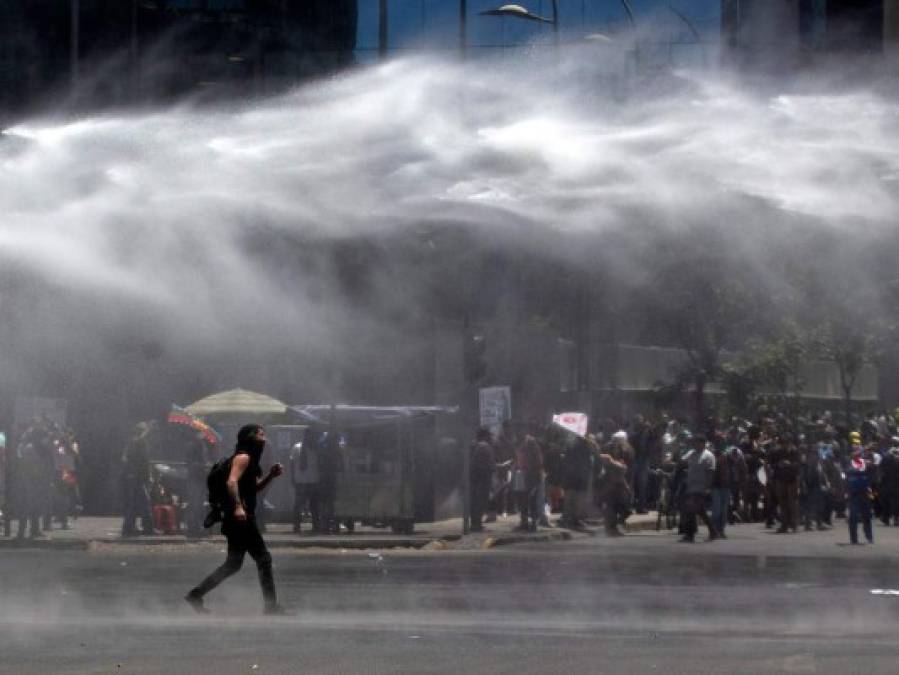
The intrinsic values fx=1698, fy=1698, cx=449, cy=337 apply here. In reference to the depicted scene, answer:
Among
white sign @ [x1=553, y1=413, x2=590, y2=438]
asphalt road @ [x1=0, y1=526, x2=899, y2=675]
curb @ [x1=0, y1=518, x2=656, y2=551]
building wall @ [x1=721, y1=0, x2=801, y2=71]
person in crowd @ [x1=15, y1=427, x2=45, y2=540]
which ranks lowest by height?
asphalt road @ [x1=0, y1=526, x2=899, y2=675]

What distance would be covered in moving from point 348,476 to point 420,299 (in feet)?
24.9

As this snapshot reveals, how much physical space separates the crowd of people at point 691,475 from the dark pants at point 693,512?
15mm

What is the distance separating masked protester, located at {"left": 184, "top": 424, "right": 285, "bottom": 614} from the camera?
1307 centimetres

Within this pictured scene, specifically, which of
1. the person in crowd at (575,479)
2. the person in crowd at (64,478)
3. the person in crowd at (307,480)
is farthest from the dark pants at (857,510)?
Answer: the person in crowd at (64,478)

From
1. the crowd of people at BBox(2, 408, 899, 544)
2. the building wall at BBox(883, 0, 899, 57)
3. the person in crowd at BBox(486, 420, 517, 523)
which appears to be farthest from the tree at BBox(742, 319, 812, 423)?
the person in crowd at BBox(486, 420, 517, 523)

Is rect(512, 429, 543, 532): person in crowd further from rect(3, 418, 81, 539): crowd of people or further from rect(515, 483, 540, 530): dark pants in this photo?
rect(3, 418, 81, 539): crowd of people

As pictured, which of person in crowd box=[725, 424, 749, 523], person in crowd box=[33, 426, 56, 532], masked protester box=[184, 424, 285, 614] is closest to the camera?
masked protester box=[184, 424, 285, 614]

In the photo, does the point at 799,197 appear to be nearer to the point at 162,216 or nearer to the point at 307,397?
the point at 162,216

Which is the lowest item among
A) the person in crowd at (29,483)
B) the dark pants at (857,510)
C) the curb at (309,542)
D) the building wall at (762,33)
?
the curb at (309,542)

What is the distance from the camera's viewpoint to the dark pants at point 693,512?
25.4 m

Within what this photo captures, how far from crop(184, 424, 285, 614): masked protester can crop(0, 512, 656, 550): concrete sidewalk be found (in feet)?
32.9

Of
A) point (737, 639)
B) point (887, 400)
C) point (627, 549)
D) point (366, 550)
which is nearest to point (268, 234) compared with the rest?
point (366, 550)

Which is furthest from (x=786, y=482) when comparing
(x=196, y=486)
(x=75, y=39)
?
(x=75, y=39)

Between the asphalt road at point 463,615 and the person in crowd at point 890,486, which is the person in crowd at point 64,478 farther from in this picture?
the person in crowd at point 890,486
